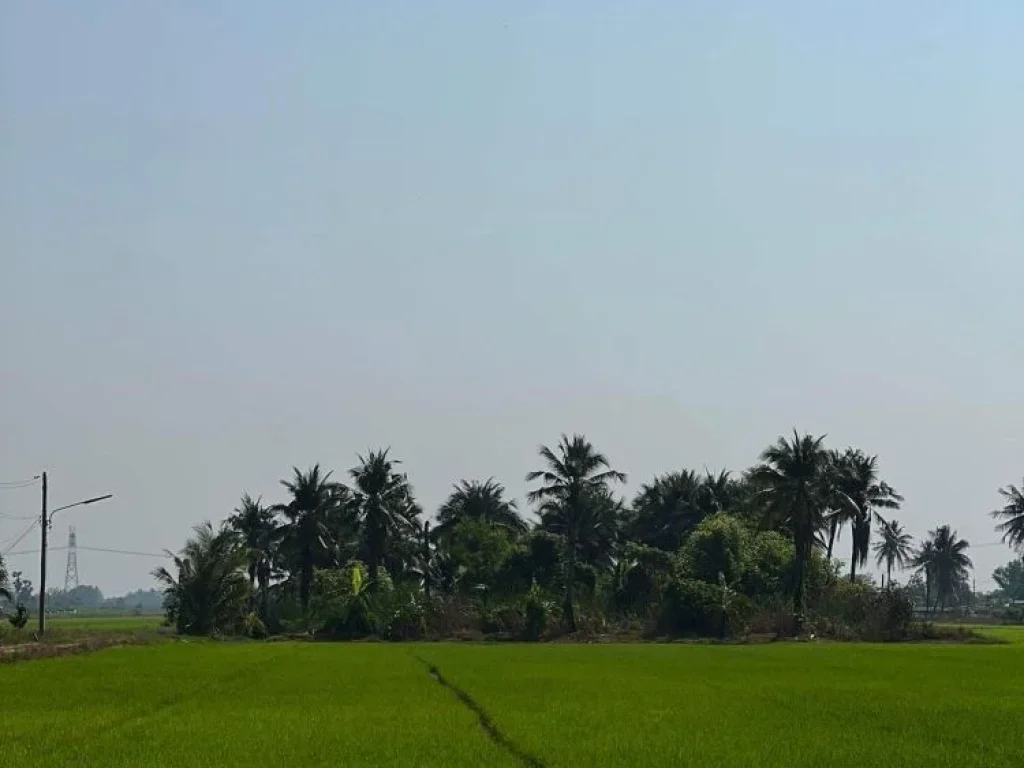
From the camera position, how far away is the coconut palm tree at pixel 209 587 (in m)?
72.6

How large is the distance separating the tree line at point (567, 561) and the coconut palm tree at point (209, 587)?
0.26 ft

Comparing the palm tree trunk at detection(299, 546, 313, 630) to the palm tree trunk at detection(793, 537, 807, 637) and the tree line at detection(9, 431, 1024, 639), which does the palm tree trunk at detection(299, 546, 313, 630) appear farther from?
the palm tree trunk at detection(793, 537, 807, 637)

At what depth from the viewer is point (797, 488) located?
66.1 meters

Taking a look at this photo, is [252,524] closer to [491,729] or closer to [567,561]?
[567,561]

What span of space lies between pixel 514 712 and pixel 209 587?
5086 cm

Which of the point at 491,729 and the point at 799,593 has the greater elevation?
the point at 799,593

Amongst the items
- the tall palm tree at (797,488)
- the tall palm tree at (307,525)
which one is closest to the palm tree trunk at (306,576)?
the tall palm tree at (307,525)

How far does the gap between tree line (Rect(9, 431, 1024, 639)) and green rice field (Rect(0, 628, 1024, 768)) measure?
2295cm

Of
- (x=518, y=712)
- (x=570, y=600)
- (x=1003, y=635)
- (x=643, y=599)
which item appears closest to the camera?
(x=518, y=712)

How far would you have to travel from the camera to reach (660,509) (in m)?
88.3

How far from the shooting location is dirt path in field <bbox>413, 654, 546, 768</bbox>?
18.3m

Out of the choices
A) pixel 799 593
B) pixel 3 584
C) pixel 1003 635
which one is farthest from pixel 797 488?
pixel 3 584

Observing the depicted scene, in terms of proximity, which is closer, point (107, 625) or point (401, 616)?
point (401, 616)

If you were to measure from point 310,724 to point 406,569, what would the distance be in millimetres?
62643
